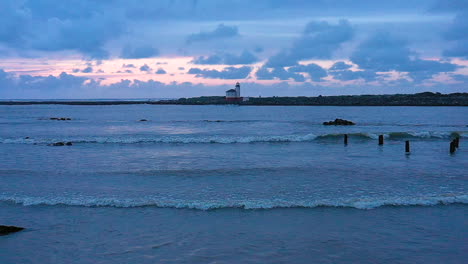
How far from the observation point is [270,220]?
407 inches

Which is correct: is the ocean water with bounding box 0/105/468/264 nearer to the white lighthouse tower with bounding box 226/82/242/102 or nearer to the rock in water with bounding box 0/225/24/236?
the rock in water with bounding box 0/225/24/236

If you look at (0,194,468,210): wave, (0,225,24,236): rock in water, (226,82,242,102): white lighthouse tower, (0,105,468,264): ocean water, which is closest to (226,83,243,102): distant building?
(226,82,242,102): white lighthouse tower

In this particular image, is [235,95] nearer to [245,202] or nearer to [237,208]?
[245,202]

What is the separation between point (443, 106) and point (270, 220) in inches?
3688

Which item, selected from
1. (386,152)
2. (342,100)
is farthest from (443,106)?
(386,152)

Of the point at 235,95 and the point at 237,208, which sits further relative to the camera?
the point at 235,95

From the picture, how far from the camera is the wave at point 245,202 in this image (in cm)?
1155

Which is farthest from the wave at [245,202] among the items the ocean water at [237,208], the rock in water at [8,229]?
A: the rock in water at [8,229]

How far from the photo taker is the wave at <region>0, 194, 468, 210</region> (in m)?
11.5

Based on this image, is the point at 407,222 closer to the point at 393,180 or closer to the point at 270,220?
the point at 270,220

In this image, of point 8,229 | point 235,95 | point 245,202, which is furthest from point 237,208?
point 235,95

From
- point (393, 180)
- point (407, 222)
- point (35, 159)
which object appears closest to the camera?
point (407, 222)

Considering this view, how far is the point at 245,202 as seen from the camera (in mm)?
11930

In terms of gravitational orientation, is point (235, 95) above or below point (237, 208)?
above
